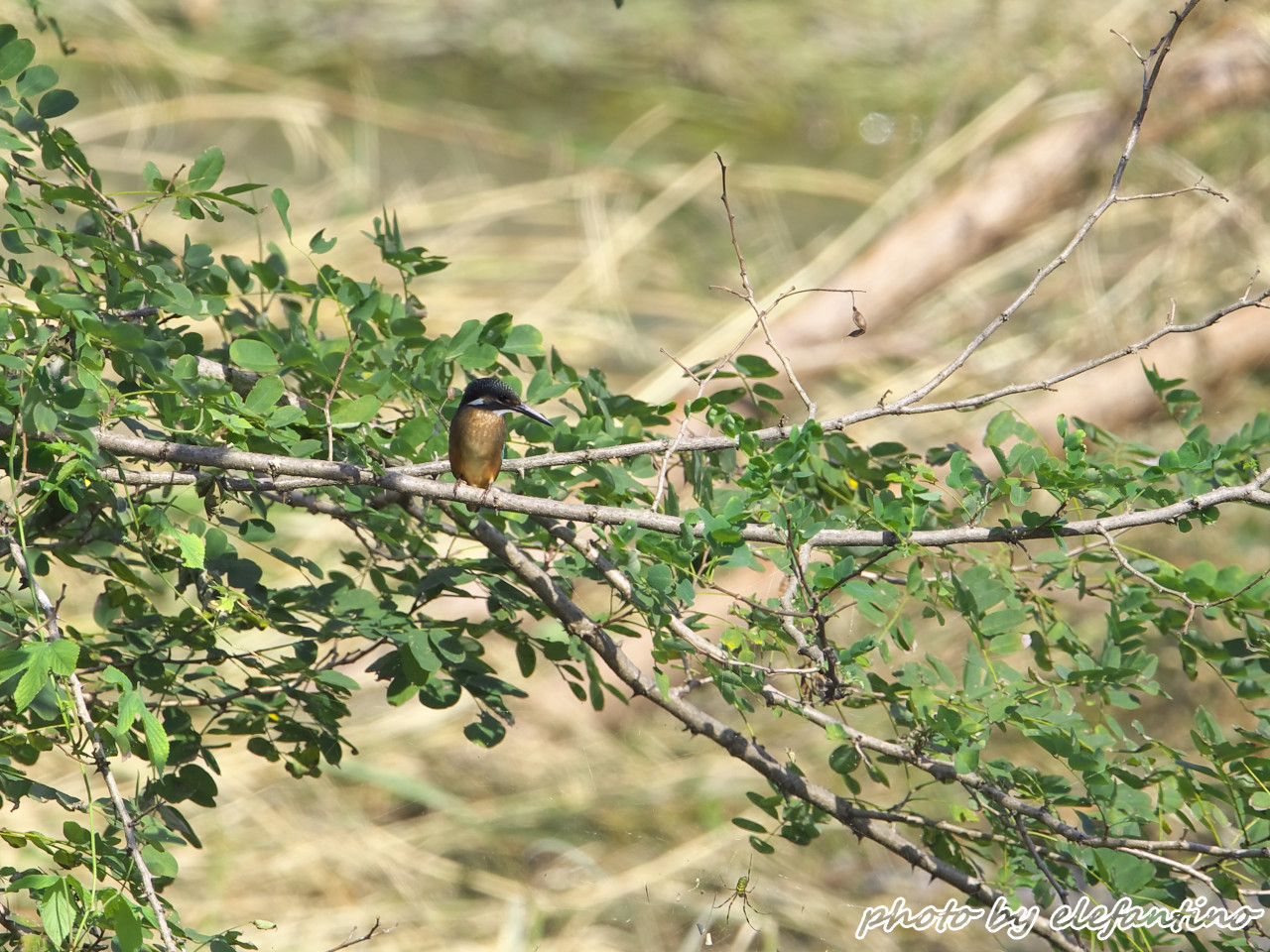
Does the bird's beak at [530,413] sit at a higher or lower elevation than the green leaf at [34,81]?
lower

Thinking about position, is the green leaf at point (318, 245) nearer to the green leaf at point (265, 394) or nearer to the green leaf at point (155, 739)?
the green leaf at point (265, 394)

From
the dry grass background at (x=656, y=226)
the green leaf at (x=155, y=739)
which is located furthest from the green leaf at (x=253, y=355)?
the dry grass background at (x=656, y=226)

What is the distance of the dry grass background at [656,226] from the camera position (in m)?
3.92

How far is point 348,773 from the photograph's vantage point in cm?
431

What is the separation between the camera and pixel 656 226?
7.59 metres

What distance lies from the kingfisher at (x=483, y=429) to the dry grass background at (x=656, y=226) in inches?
39.0

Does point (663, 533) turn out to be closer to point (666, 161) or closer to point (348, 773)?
point (348, 773)

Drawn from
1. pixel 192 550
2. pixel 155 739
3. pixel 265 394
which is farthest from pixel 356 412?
pixel 155 739

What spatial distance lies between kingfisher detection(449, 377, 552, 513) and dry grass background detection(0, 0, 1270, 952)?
39.0 inches

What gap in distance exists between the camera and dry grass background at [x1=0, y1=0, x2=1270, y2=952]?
12.9 feet

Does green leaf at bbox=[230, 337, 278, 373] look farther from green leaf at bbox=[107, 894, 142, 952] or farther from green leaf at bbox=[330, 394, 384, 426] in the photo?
green leaf at bbox=[107, 894, 142, 952]

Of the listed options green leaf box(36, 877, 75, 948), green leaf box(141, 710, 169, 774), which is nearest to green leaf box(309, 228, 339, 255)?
green leaf box(141, 710, 169, 774)

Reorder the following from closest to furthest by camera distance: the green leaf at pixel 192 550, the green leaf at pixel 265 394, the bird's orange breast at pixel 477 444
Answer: the green leaf at pixel 192 550, the green leaf at pixel 265 394, the bird's orange breast at pixel 477 444

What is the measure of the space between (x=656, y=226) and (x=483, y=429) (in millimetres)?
5640
